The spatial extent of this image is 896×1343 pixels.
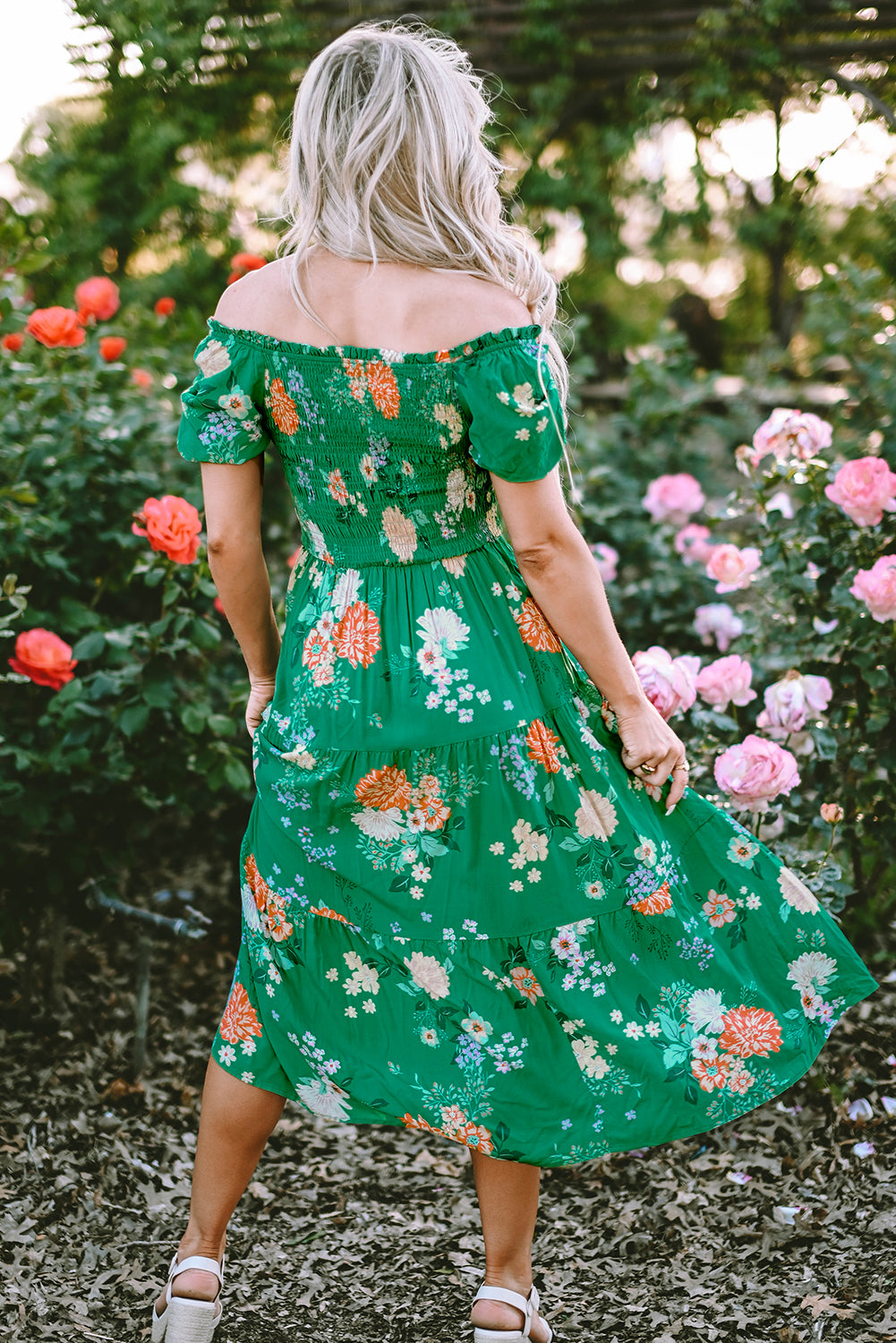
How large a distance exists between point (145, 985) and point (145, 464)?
1222mm

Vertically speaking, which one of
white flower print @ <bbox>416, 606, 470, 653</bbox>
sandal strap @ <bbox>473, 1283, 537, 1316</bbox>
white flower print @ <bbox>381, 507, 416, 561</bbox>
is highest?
white flower print @ <bbox>381, 507, 416, 561</bbox>

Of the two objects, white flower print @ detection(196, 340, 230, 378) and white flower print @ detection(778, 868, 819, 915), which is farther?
white flower print @ detection(778, 868, 819, 915)

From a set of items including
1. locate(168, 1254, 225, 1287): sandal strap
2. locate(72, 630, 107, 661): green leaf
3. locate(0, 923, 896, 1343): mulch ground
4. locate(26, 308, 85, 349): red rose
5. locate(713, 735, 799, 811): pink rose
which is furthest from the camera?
locate(26, 308, 85, 349): red rose

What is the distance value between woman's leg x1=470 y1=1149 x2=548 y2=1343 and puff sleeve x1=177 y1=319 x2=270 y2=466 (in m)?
1.05

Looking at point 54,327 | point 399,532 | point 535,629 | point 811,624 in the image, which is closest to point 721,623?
point 811,624

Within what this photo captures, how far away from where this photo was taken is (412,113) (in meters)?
1.41

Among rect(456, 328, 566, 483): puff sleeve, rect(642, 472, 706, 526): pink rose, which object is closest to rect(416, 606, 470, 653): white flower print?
rect(456, 328, 566, 483): puff sleeve

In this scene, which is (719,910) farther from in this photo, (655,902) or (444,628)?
(444,628)

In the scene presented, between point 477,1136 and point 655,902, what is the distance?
408 millimetres

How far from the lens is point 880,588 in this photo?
2150 mm

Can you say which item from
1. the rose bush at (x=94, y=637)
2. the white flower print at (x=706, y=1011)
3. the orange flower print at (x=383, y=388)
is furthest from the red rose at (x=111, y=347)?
the white flower print at (x=706, y=1011)

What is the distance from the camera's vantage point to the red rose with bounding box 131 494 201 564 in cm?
218

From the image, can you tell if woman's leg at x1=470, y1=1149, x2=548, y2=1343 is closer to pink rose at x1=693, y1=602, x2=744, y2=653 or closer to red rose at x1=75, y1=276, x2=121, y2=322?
pink rose at x1=693, y1=602, x2=744, y2=653

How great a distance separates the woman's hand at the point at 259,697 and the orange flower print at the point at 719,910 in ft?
2.37
